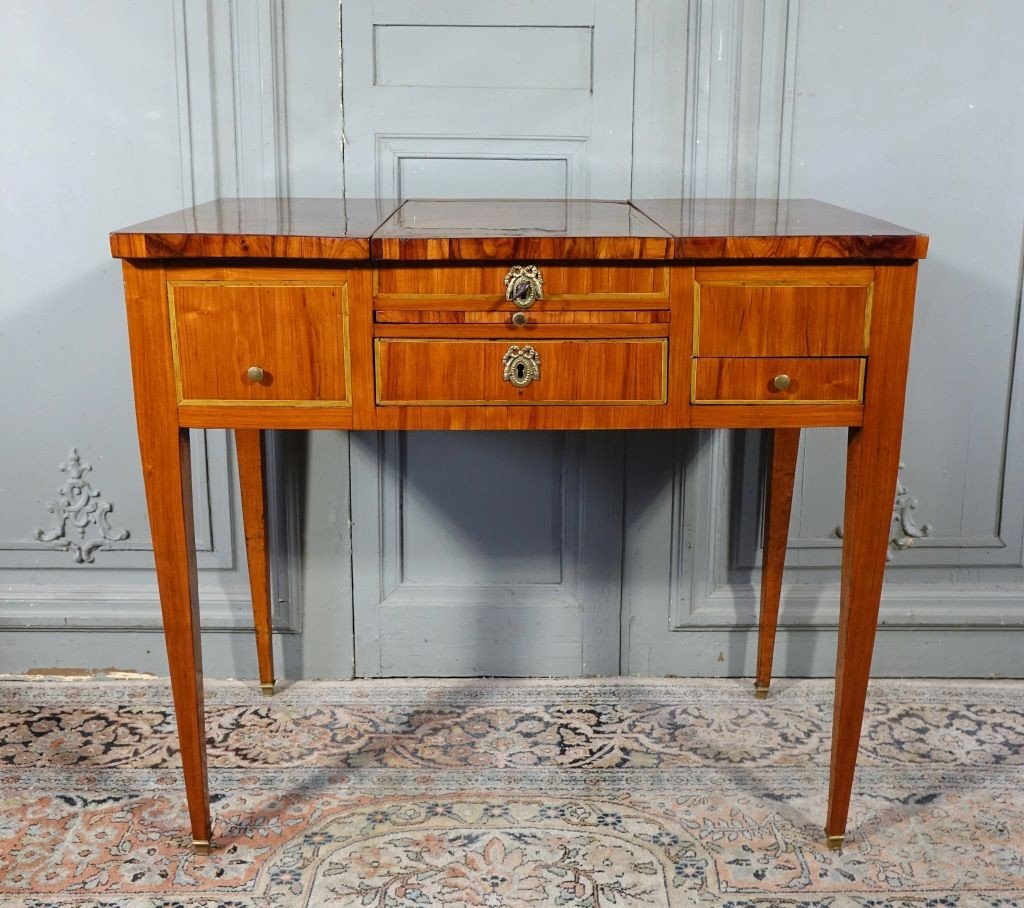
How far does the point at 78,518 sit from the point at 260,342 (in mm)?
927

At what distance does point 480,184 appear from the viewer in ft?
6.74

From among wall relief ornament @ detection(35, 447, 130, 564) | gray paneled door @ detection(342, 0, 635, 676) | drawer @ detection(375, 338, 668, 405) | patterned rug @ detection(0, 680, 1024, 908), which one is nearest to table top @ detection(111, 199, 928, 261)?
drawer @ detection(375, 338, 668, 405)

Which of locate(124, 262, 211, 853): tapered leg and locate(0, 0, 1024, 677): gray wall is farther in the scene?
locate(0, 0, 1024, 677): gray wall

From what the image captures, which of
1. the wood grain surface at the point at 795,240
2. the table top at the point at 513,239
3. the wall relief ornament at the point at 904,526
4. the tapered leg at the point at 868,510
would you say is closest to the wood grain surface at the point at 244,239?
the table top at the point at 513,239

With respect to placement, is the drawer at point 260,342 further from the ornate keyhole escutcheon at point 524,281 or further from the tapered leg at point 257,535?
the tapered leg at point 257,535

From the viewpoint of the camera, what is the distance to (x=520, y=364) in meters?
1.49

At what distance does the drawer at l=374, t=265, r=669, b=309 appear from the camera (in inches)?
57.5

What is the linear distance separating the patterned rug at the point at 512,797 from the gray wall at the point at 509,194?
132 millimetres

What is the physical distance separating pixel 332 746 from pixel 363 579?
36cm

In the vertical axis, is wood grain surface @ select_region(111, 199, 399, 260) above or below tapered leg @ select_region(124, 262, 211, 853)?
above

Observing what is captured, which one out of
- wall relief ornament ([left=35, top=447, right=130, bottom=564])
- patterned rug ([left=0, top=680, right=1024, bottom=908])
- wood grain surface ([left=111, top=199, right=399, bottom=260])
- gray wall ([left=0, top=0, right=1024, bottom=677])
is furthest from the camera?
wall relief ornament ([left=35, top=447, right=130, bottom=564])

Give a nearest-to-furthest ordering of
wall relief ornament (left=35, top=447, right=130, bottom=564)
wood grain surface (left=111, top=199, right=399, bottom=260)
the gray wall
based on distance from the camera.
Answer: wood grain surface (left=111, top=199, right=399, bottom=260) < the gray wall < wall relief ornament (left=35, top=447, right=130, bottom=564)

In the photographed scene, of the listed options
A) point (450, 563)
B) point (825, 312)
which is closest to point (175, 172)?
point (450, 563)

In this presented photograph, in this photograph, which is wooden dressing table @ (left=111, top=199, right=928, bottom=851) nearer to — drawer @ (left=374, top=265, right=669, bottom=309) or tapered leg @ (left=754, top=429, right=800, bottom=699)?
drawer @ (left=374, top=265, right=669, bottom=309)
